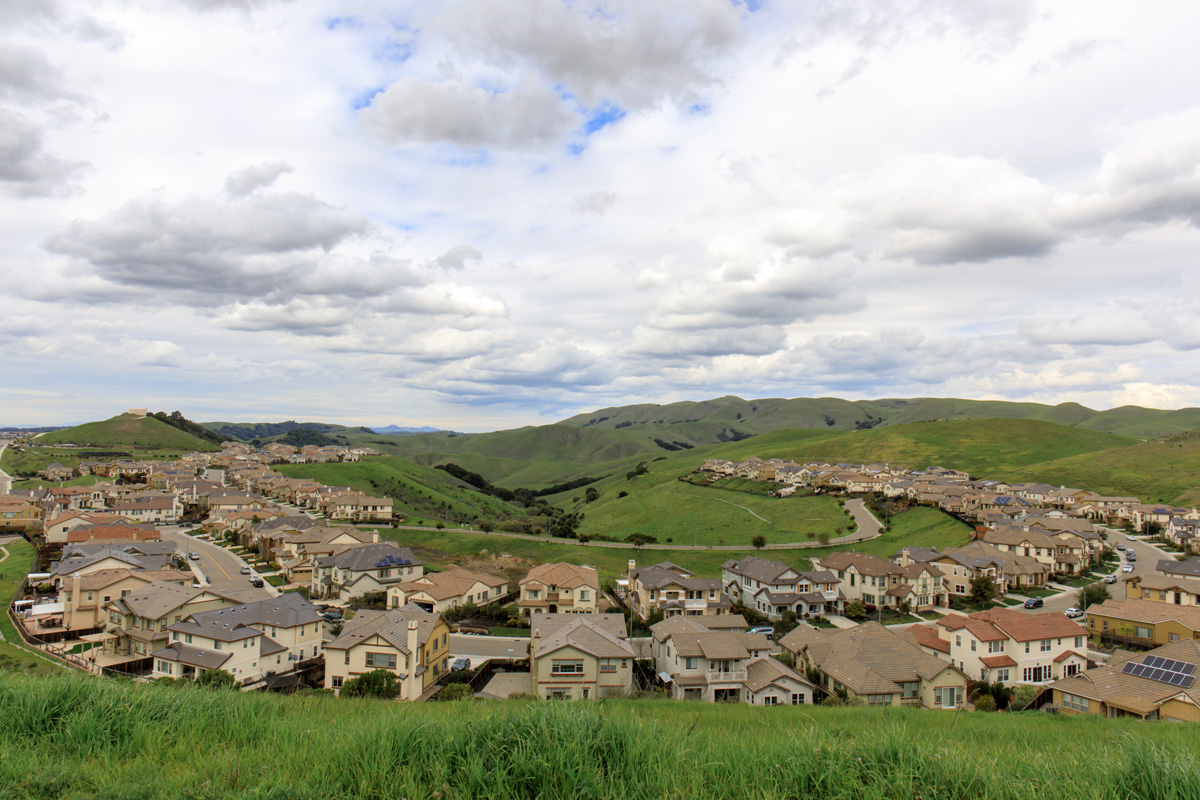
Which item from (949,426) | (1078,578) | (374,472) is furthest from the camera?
(949,426)

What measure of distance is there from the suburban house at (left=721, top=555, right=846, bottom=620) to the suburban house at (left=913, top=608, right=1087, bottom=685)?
15862 millimetres

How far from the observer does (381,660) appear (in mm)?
33312

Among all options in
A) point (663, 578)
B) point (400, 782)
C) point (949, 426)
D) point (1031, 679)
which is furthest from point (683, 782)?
point (949, 426)

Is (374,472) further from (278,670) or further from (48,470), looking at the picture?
(278,670)

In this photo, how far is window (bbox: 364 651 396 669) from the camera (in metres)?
33.2

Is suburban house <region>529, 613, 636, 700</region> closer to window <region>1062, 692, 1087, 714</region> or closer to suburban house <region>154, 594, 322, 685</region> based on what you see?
suburban house <region>154, 594, 322, 685</region>

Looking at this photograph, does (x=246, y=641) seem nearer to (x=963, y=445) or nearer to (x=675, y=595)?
(x=675, y=595)

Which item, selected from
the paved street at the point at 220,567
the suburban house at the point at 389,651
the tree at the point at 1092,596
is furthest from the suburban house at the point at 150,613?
the tree at the point at 1092,596

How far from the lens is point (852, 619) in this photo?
181 feet

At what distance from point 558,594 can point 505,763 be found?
168 feet

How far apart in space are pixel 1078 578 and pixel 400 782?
266 feet

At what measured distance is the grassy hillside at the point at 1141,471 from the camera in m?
97.6

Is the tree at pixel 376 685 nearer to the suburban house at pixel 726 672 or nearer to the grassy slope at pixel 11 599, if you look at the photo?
the grassy slope at pixel 11 599

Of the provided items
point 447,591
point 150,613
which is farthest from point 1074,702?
point 150,613
